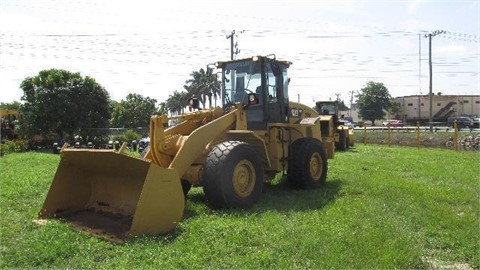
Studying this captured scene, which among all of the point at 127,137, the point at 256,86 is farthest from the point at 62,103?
the point at 256,86

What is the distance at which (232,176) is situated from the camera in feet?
23.8

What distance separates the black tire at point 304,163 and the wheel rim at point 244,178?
166cm

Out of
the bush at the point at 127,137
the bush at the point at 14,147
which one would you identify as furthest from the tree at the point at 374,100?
the bush at the point at 14,147

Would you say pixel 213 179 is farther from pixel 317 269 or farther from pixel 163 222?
pixel 317 269

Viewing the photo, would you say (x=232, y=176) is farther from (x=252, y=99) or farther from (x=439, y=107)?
(x=439, y=107)

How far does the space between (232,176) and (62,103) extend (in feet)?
67.7

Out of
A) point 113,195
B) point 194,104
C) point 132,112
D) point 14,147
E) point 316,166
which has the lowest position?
point 14,147

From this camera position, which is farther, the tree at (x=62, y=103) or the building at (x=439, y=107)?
the building at (x=439, y=107)

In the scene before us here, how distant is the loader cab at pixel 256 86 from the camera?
362 inches

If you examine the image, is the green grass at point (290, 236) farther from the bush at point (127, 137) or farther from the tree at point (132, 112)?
the tree at point (132, 112)

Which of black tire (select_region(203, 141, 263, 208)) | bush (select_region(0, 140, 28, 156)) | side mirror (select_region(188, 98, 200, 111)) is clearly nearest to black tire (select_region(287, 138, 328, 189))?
black tire (select_region(203, 141, 263, 208))

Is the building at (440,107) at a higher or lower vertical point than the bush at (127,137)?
higher

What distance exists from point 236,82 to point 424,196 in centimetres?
413

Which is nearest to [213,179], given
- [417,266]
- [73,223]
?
[73,223]
